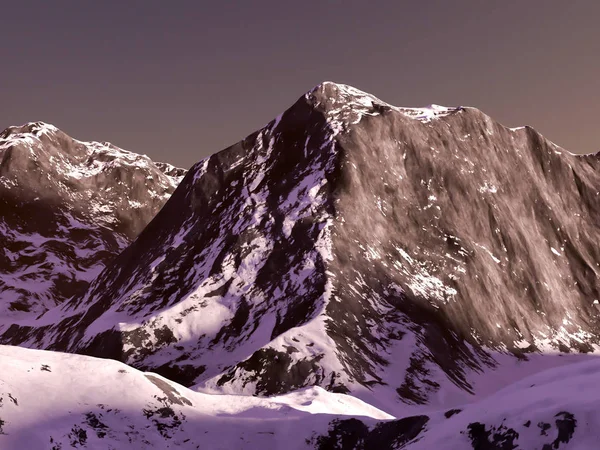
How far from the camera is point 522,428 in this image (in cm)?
2127

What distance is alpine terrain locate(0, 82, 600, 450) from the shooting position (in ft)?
93.9

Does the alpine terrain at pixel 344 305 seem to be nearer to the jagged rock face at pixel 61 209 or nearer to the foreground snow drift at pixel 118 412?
the foreground snow drift at pixel 118 412

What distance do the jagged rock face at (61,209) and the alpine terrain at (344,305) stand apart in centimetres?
1859

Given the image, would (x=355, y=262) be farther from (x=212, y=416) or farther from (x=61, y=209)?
(x=61, y=209)

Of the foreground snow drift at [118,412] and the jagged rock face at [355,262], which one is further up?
the jagged rock face at [355,262]

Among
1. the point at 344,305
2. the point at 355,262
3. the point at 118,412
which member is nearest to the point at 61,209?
the point at 355,262

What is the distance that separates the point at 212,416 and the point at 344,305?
37.6 meters

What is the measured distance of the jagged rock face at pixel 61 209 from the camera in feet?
464

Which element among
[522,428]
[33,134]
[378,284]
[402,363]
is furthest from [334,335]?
[33,134]

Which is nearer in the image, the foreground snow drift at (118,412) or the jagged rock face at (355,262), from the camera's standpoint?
the foreground snow drift at (118,412)

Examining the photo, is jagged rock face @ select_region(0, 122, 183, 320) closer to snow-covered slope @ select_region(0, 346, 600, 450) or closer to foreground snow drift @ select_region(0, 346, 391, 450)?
foreground snow drift @ select_region(0, 346, 391, 450)

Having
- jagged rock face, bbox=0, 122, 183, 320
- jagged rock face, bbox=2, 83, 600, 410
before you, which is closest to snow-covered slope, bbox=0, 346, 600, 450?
jagged rock face, bbox=2, 83, 600, 410

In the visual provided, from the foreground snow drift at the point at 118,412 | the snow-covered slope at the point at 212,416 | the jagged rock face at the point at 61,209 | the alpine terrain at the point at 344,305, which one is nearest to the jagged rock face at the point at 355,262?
the alpine terrain at the point at 344,305

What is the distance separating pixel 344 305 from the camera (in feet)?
224
